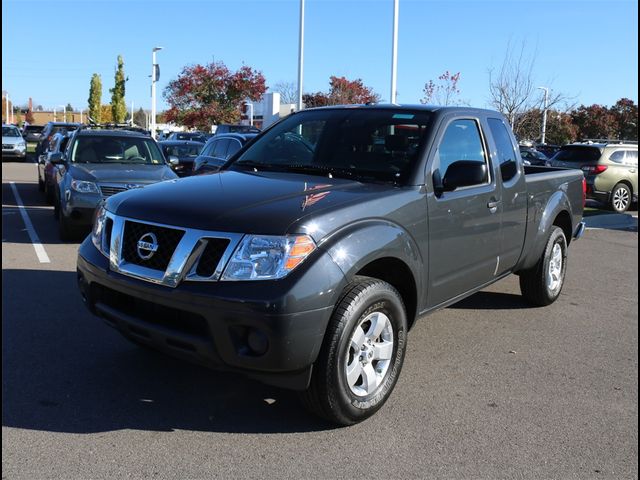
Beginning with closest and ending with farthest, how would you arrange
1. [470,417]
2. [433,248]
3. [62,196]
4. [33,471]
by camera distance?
[33,471] → [470,417] → [433,248] → [62,196]

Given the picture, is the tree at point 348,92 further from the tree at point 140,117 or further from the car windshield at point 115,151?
the tree at point 140,117

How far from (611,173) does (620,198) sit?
75cm

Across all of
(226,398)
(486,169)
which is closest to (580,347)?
(486,169)

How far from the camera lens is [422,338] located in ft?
16.8

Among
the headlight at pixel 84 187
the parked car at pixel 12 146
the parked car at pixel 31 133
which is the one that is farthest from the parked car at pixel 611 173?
the parked car at pixel 31 133

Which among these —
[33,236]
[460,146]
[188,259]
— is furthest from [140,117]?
[188,259]

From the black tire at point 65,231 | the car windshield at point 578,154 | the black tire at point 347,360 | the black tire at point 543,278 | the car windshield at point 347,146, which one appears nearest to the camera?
the black tire at point 347,360

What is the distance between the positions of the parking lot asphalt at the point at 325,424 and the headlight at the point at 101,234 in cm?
91

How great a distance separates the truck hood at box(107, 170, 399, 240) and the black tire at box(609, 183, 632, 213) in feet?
45.4

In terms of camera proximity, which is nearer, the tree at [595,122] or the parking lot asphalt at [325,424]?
the parking lot asphalt at [325,424]

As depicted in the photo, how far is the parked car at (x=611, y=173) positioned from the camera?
617 inches

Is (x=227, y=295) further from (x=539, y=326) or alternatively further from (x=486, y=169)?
(x=539, y=326)

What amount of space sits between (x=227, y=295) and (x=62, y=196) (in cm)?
714

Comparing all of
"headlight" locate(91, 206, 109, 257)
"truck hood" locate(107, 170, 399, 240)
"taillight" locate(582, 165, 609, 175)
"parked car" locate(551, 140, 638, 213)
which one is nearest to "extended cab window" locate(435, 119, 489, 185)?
"truck hood" locate(107, 170, 399, 240)
